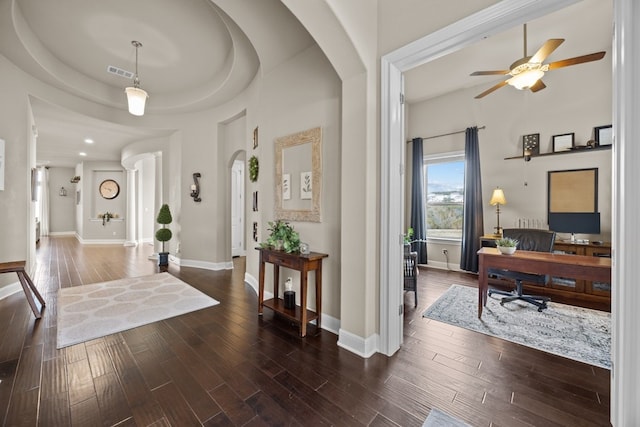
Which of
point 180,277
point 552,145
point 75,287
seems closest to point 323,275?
point 180,277

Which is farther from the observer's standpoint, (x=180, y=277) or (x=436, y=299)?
(x=180, y=277)

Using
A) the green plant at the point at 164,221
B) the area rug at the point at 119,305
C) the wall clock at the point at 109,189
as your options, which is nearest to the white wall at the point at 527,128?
the area rug at the point at 119,305

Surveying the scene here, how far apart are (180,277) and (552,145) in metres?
6.54

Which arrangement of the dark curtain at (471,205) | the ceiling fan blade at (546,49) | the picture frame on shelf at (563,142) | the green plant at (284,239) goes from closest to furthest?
the ceiling fan blade at (546,49), the green plant at (284,239), the picture frame on shelf at (563,142), the dark curtain at (471,205)

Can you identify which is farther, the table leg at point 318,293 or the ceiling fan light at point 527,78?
the ceiling fan light at point 527,78

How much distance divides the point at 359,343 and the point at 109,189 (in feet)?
35.5

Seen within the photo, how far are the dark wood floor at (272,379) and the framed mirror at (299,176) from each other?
4.10ft

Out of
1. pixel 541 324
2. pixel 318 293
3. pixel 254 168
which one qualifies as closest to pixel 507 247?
pixel 541 324

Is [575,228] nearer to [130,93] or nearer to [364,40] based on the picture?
[364,40]

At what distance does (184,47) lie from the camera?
11.7ft

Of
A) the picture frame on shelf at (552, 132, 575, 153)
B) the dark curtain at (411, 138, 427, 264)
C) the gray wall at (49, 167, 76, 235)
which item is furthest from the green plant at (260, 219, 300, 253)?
the gray wall at (49, 167, 76, 235)

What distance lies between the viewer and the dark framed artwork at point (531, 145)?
4.15m

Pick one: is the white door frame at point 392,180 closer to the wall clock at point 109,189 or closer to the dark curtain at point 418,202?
the dark curtain at point 418,202

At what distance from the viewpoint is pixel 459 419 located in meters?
1.48
